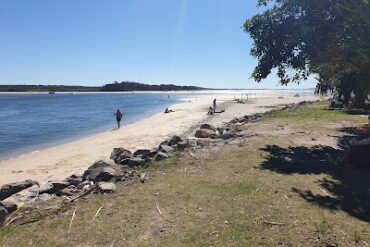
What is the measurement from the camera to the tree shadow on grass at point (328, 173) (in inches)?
382

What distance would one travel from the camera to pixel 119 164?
14.5 meters

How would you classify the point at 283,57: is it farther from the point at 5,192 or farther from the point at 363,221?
the point at 5,192

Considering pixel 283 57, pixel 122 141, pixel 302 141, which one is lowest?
pixel 122 141

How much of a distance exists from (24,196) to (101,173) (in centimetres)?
230

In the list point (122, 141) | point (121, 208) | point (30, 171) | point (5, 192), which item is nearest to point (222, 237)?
point (121, 208)

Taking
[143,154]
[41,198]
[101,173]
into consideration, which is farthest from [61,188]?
[143,154]

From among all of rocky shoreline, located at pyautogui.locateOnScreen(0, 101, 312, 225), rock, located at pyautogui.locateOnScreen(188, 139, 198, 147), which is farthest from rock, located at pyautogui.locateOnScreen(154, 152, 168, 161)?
rock, located at pyautogui.locateOnScreen(188, 139, 198, 147)

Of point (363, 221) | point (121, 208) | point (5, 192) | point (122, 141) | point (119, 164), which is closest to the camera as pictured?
point (363, 221)

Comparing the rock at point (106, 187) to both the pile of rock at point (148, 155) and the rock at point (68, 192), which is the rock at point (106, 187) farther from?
the pile of rock at point (148, 155)

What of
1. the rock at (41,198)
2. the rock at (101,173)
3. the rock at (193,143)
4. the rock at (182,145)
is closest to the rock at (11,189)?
the rock at (41,198)

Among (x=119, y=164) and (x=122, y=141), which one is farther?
(x=122, y=141)

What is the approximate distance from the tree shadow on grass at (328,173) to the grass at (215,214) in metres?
0.05

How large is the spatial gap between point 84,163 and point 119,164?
21.5 ft

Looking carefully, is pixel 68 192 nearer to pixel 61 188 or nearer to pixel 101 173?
pixel 61 188
